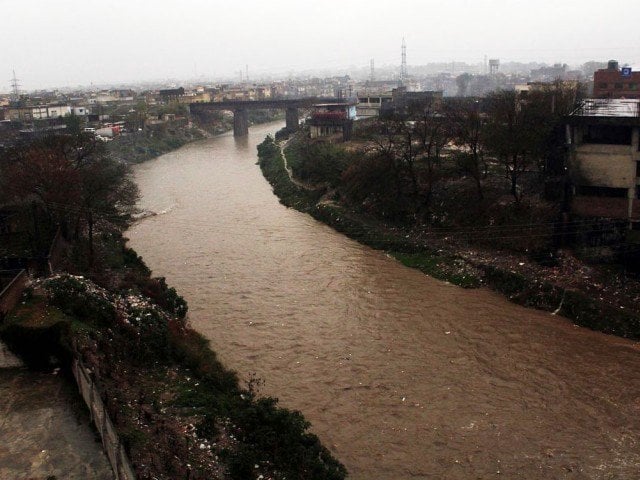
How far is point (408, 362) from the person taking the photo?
1009cm

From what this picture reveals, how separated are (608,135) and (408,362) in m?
8.81

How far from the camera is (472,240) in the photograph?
15.5 meters

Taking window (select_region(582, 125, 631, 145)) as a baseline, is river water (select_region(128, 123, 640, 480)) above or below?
below

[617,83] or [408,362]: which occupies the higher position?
[617,83]

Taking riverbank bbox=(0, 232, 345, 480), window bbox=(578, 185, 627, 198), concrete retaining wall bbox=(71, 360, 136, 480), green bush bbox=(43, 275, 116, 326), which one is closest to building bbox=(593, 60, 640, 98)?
window bbox=(578, 185, 627, 198)

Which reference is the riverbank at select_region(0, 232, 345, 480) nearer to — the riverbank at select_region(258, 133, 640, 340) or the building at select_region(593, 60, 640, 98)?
the riverbank at select_region(258, 133, 640, 340)

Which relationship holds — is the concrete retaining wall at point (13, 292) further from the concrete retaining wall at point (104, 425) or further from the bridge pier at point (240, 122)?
the bridge pier at point (240, 122)

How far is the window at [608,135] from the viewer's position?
14.4 meters

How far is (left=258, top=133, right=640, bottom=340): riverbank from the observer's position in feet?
37.2

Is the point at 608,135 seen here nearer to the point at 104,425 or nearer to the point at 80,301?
the point at 80,301

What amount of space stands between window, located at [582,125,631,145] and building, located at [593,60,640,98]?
64.8ft

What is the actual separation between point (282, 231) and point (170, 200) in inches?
283

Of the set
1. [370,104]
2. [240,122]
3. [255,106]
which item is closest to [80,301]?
[370,104]

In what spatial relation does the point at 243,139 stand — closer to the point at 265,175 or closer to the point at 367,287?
the point at 265,175
